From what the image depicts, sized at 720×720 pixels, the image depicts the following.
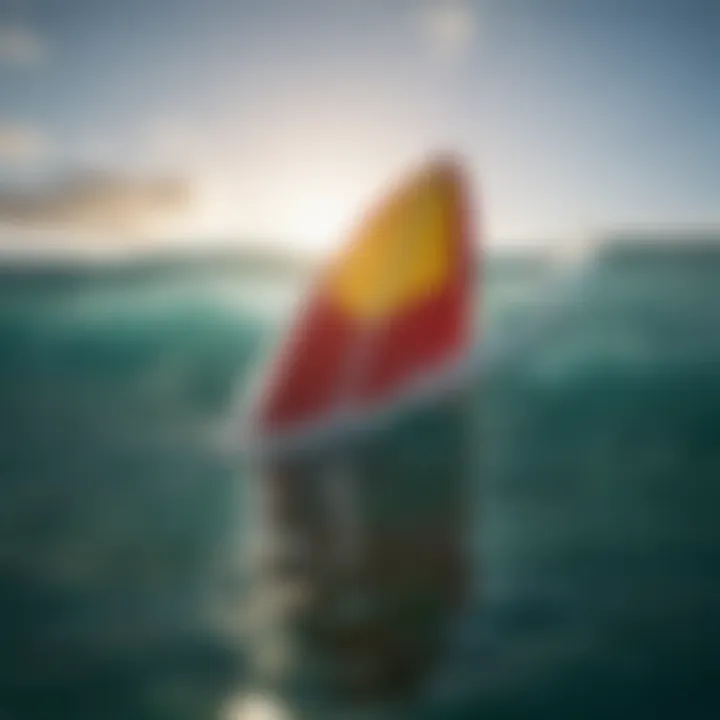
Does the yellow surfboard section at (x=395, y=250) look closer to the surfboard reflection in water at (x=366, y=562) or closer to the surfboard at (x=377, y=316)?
the surfboard at (x=377, y=316)

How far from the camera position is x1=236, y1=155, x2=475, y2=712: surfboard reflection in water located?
1.35 m

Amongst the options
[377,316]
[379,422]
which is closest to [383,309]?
[377,316]

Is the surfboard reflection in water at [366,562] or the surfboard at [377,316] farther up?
the surfboard at [377,316]

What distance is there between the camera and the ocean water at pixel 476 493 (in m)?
1.26

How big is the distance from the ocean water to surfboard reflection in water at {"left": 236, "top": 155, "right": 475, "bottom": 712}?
38 mm

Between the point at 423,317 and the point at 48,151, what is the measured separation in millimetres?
495

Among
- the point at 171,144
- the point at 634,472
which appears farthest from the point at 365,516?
the point at 171,144

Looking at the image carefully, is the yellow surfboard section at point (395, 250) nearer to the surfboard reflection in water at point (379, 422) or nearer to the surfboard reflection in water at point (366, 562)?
the surfboard reflection in water at point (379, 422)

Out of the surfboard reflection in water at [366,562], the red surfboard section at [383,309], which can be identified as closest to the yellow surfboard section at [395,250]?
the red surfboard section at [383,309]

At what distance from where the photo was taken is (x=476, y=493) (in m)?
1.41

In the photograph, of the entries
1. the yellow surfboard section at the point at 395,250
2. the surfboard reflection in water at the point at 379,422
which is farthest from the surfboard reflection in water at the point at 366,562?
the yellow surfboard section at the point at 395,250

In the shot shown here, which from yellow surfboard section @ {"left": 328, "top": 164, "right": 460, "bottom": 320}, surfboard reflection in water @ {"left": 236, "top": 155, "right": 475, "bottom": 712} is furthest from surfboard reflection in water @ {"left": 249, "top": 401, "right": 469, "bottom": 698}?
yellow surfboard section @ {"left": 328, "top": 164, "right": 460, "bottom": 320}

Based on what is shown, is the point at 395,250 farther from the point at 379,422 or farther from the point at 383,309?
the point at 379,422

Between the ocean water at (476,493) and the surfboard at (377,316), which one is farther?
the surfboard at (377,316)
